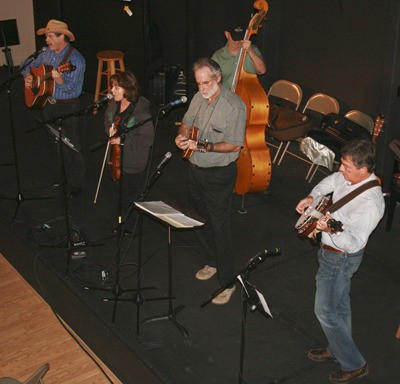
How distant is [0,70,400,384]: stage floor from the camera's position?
17.0 ft

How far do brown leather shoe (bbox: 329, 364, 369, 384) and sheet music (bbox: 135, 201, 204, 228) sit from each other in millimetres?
1440

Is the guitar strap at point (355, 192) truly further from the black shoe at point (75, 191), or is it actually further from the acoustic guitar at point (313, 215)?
the black shoe at point (75, 191)

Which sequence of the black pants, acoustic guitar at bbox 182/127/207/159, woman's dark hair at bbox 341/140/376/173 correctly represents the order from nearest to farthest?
1. woman's dark hair at bbox 341/140/376/173
2. acoustic guitar at bbox 182/127/207/159
3. the black pants

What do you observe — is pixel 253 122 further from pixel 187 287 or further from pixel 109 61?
pixel 109 61

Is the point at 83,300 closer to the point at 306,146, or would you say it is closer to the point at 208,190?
the point at 208,190

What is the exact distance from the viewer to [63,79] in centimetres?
716

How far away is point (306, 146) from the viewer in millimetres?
7484

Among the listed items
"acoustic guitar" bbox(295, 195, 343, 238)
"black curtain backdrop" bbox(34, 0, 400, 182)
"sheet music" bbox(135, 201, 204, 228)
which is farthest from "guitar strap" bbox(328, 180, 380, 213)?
"black curtain backdrop" bbox(34, 0, 400, 182)

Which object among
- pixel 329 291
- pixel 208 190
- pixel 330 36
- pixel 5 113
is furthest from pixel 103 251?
pixel 5 113

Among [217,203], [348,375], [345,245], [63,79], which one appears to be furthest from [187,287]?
[63,79]

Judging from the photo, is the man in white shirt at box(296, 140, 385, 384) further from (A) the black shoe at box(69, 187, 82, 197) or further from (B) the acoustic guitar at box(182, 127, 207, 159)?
(A) the black shoe at box(69, 187, 82, 197)

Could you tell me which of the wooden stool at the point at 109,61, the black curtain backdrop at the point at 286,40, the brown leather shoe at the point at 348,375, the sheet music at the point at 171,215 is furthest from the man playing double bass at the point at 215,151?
the wooden stool at the point at 109,61

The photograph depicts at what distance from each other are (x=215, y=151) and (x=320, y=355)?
171 centimetres

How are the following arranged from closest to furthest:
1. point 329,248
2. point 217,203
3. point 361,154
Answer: point 361,154, point 329,248, point 217,203
